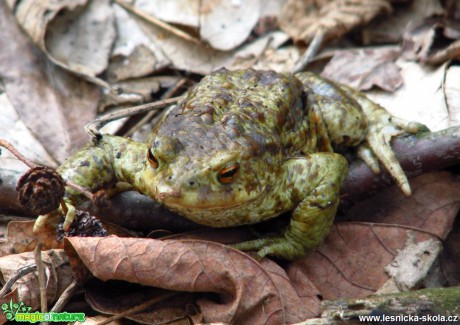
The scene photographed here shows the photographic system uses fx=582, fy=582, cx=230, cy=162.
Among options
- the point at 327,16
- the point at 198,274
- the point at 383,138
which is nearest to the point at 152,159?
the point at 198,274

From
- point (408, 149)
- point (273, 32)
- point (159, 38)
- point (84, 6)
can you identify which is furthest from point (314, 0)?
point (408, 149)

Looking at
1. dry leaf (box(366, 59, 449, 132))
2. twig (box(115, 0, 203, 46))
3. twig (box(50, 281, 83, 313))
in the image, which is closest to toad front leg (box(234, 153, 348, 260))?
twig (box(50, 281, 83, 313))

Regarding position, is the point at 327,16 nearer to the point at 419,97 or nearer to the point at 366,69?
the point at 366,69

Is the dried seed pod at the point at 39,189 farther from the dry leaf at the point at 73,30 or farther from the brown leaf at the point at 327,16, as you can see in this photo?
the brown leaf at the point at 327,16

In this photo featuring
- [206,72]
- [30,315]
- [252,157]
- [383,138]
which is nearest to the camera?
[30,315]

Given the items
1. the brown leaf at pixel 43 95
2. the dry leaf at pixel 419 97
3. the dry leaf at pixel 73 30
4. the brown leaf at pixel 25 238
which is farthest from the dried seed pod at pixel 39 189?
the dry leaf at pixel 419 97

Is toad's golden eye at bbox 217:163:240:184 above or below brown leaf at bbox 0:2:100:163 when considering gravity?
above

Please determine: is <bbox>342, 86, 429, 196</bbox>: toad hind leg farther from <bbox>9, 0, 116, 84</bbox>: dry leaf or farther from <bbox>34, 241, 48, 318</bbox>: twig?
<bbox>9, 0, 116, 84</bbox>: dry leaf
